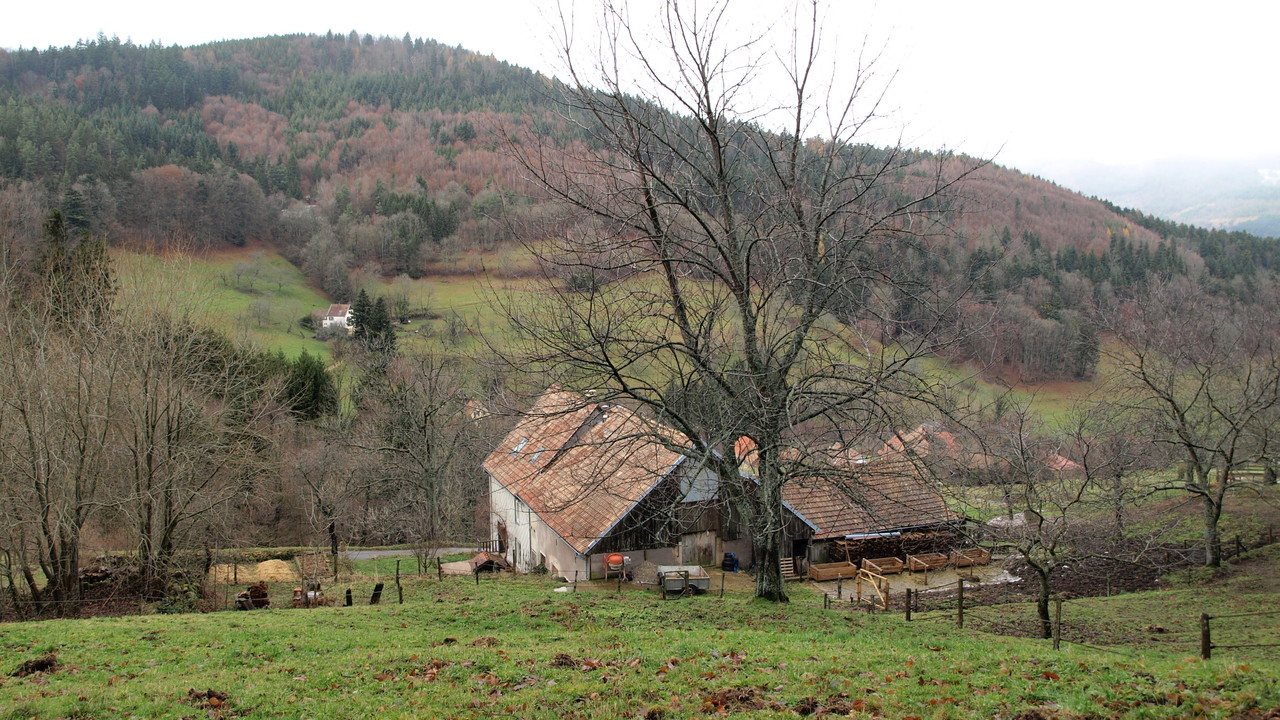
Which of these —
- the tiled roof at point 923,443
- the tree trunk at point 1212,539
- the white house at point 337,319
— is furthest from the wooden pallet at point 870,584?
the white house at point 337,319

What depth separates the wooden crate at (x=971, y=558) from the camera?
28266 mm

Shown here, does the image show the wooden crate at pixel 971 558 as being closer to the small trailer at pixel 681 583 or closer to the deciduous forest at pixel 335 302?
the deciduous forest at pixel 335 302

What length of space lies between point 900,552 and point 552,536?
14.2 metres

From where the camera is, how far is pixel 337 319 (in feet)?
238

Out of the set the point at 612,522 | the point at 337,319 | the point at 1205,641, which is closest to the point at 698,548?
the point at 612,522

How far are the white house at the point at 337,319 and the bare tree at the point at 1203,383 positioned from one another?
63.0 metres

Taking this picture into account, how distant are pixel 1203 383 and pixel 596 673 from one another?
1017 inches

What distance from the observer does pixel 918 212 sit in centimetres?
1272

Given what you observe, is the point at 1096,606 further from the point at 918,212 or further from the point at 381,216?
the point at 381,216

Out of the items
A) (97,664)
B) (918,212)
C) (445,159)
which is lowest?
(97,664)

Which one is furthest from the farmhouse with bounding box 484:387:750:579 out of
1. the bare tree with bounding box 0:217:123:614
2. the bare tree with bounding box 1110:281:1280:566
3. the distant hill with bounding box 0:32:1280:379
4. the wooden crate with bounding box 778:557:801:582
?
the bare tree with bounding box 1110:281:1280:566

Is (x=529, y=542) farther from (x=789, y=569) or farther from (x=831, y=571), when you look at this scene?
(x=831, y=571)

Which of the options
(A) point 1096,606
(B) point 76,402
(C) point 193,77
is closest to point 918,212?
(A) point 1096,606

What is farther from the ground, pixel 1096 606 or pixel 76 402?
pixel 76 402
